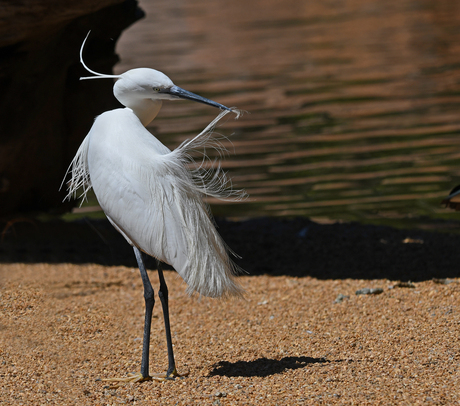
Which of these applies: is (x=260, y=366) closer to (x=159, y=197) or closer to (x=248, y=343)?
(x=248, y=343)

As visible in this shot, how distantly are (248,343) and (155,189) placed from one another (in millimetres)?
1608

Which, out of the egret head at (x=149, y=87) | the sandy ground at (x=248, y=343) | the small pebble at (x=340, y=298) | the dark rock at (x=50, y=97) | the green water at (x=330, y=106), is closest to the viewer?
the sandy ground at (x=248, y=343)

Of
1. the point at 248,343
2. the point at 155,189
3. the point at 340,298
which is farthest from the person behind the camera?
the point at 340,298

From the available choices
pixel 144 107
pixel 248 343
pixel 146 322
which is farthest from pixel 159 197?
pixel 248 343

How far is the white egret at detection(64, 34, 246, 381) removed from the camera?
12.8 feet

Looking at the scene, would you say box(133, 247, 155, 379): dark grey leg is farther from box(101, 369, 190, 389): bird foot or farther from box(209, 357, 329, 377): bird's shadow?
box(209, 357, 329, 377): bird's shadow

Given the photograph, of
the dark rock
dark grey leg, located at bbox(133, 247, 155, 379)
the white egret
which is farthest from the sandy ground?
the dark rock

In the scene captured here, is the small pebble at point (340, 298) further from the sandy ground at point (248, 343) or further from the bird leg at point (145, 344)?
the bird leg at point (145, 344)

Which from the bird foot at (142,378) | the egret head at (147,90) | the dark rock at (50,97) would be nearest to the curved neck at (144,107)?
the egret head at (147,90)

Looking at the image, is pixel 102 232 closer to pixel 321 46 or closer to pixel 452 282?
pixel 452 282

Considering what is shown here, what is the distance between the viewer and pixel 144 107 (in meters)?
4.07

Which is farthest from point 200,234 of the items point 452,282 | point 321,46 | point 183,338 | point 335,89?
point 321,46

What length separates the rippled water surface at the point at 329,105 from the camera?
9.47 m

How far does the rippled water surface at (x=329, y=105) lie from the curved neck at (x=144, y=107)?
4.91m
